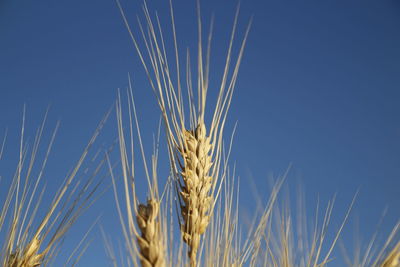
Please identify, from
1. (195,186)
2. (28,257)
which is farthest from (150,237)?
(28,257)

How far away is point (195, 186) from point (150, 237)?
244 mm

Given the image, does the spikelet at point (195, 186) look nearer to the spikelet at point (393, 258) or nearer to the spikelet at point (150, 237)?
the spikelet at point (150, 237)

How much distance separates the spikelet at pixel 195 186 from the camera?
0.98 metres

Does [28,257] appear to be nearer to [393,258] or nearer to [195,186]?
[195,186]

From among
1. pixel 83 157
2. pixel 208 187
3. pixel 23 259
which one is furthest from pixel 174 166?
pixel 23 259

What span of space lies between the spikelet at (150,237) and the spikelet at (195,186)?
0.56ft

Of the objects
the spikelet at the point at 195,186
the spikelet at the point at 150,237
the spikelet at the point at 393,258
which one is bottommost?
the spikelet at the point at 393,258

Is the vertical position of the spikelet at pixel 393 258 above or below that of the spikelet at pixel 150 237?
below

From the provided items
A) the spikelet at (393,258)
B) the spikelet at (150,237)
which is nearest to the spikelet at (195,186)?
the spikelet at (150,237)

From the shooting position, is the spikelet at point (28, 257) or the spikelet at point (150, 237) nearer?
the spikelet at point (150, 237)

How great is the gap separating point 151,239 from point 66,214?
50cm

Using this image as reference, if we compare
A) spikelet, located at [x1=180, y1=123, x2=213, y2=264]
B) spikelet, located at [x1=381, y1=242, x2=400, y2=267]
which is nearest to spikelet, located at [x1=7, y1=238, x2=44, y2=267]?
spikelet, located at [x1=180, y1=123, x2=213, y2=264]

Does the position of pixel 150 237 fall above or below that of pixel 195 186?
below

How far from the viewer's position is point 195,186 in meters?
1.01
